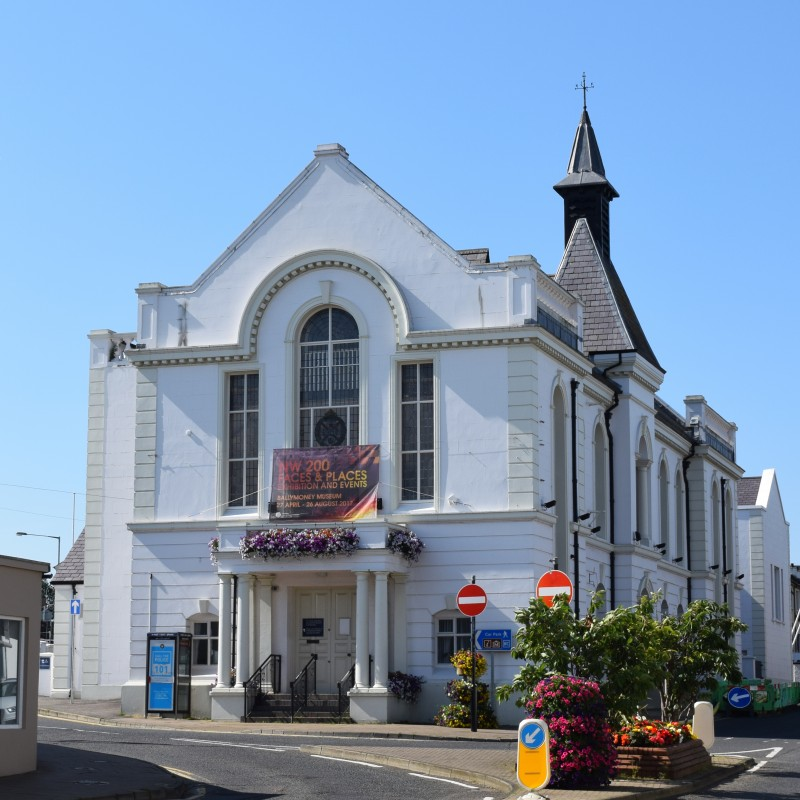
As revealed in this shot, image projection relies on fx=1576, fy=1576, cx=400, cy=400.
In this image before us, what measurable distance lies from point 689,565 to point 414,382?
1891 cm

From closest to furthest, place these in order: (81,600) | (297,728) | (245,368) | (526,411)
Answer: (297,728) < (526,411) < (245,368) < (81,600)

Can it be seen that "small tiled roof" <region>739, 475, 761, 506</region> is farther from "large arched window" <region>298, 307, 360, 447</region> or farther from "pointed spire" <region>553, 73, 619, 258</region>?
"large arched window" <region>298, 307, 360, 447</region>

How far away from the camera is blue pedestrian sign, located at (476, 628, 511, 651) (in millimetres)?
34969

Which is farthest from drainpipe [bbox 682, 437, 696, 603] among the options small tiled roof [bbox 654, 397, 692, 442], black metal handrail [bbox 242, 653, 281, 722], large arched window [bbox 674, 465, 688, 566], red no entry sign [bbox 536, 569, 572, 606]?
red no entry sign [bbox 536, 569, 572, 606]

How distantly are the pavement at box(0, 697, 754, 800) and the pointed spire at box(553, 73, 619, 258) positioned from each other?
22.2 metres

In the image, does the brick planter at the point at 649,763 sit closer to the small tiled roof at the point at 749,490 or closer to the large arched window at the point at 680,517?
the large arched window at the point at 680,517

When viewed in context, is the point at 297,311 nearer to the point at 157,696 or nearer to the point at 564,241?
the point at 157,696

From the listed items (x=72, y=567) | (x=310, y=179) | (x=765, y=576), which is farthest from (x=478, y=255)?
(x=765, y=576)

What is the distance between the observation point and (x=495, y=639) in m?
35.1

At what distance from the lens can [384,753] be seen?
996 inches

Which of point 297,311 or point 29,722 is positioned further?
point 297,311

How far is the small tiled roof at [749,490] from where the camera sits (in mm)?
69875

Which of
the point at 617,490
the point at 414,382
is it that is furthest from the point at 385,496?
the point at 617,490

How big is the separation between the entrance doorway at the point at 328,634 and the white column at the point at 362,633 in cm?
190
